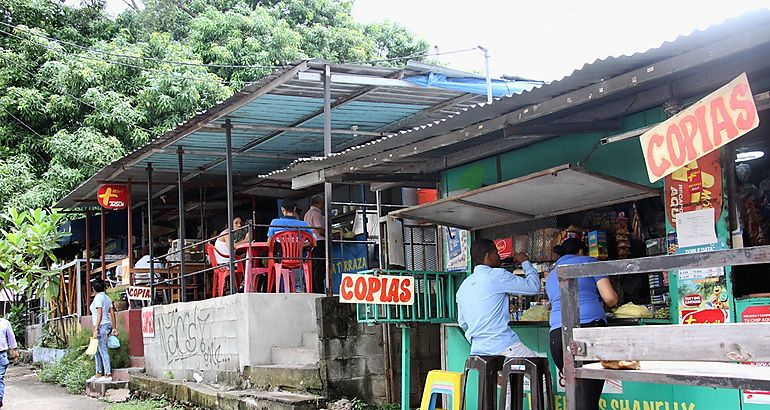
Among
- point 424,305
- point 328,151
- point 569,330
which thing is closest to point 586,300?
point 569,330

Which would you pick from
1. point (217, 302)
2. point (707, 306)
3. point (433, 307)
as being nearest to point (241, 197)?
point (217, 302)

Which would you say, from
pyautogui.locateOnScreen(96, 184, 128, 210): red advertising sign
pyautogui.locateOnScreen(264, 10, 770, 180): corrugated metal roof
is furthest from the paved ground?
pyautogui.locateOnScreen(264, 10, 770, 180): corrugated metal roof

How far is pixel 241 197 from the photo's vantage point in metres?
16.4

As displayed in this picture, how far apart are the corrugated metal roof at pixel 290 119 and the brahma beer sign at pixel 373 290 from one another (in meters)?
2.66

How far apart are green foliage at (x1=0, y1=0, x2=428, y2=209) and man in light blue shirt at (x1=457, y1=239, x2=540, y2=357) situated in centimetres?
1571

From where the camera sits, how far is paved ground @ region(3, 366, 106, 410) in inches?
518

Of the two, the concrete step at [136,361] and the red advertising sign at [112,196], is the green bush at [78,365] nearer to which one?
the concrete step at [136,361]

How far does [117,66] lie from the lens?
904 inches

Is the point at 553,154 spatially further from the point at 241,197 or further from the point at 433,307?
the point at 241,197

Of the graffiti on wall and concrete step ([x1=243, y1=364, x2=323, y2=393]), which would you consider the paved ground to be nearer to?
the graffiti on wall

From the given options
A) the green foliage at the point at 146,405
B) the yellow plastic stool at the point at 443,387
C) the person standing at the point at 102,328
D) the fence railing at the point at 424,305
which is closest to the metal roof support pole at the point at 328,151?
the fence railing at the point at 424,305

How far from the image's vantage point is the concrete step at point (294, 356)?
1006 centimetres

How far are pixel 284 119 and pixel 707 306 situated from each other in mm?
6532

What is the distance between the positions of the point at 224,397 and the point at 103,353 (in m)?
5.04
